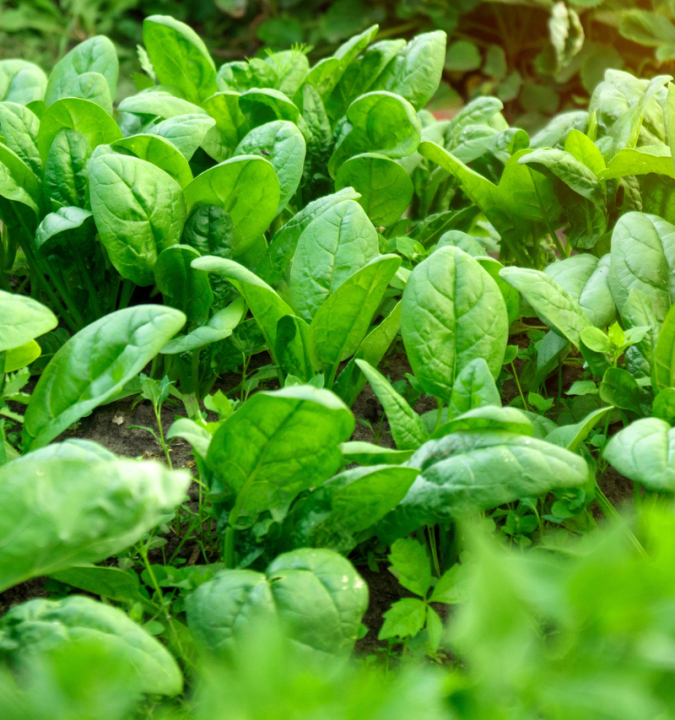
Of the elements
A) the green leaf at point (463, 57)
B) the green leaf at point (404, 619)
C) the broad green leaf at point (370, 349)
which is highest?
the broad green leaf at point (370, 349)

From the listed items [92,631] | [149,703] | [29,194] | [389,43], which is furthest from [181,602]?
[389,43]

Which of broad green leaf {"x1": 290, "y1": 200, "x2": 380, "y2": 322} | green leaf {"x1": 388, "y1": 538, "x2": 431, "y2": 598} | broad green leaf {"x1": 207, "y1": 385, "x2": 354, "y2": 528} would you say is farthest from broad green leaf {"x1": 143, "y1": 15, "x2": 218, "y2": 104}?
green leaf {"x1": 388, "y1": 538, "x2": 431, "y2": 598}

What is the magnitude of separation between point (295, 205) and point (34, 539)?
48.4 inches

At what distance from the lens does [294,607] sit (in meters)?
0.83

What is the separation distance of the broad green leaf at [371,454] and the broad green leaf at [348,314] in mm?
272

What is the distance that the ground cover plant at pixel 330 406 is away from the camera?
0.50 meters

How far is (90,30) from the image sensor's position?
5.51m

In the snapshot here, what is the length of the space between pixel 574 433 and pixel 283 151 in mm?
807

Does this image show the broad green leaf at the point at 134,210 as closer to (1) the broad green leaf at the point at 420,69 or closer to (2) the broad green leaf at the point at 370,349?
(2) the broad green leaf at the point at 370,349

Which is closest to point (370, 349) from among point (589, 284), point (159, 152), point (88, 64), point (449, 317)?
point (449, 317)

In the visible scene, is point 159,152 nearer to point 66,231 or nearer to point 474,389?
point 66,231

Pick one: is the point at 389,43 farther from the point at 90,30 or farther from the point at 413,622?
the point at 90,30

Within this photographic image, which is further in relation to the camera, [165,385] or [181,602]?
[165,385]

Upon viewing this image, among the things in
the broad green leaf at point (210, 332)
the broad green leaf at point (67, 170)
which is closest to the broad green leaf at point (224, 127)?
the broad green leaf at point (67, 170)
